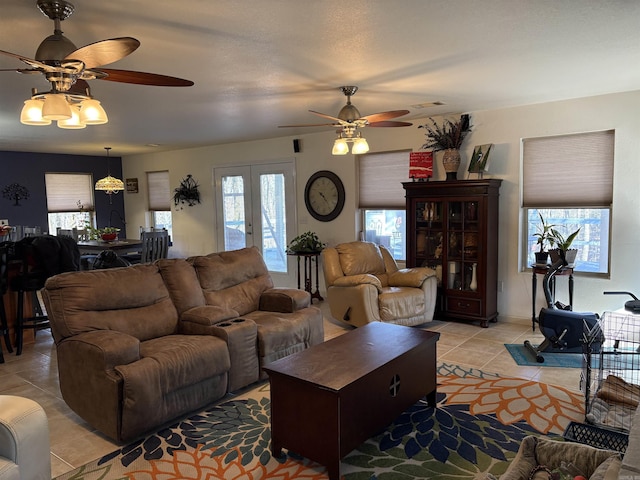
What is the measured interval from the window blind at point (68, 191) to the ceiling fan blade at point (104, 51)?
7360 mm

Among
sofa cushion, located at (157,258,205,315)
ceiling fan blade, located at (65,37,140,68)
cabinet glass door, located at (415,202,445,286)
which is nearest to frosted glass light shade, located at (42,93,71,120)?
ceiling fan blade, located at (65,37,140,68)

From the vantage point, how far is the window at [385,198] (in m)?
5.94

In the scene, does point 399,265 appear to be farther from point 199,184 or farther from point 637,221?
point 199,184

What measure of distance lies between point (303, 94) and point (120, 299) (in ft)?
7.85

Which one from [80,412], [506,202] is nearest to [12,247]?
[80,412]

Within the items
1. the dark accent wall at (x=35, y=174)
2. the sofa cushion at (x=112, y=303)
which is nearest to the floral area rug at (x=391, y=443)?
the sofa cushion at (x=112, y=303)

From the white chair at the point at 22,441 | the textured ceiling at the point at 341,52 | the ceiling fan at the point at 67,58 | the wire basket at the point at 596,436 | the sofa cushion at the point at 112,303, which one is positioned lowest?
the wire basket at the point at 596,436

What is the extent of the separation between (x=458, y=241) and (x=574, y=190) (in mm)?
1277

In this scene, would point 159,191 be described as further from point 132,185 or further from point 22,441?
point 22,441

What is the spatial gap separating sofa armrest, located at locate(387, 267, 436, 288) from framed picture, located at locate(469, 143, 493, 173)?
124 cm

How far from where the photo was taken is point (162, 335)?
340 centimetres

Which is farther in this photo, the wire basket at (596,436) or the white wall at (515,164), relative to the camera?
the white wall at (515,164)

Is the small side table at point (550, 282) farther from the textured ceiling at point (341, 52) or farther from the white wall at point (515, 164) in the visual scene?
the textured ceiling at point (341, 52)

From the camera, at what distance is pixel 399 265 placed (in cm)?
605
